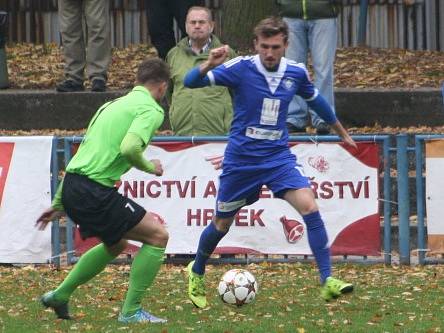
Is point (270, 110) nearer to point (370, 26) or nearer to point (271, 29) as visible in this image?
point (271, 29)

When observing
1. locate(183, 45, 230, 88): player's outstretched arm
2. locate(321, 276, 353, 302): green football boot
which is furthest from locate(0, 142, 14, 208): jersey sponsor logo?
locate(321, 276, 353, 302): green football boot

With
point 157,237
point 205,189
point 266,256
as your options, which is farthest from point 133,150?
point 266,256

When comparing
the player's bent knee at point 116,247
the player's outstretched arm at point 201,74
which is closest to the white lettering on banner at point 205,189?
the player's outstretched arm at point 201,74

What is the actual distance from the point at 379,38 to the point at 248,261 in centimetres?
961

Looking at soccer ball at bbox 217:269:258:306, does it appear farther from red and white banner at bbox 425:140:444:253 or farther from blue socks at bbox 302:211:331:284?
red and white banner at bbox 425:140:444:253

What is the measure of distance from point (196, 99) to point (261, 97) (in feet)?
9.60

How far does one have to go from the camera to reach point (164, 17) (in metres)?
15.9

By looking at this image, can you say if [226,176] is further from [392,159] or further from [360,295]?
[392,159]

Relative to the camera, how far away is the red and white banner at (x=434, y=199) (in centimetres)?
1291

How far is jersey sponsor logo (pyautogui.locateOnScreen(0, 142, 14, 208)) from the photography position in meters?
13.4

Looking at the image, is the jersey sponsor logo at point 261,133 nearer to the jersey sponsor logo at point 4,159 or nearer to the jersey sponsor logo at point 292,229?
the jersey sponsor logo at point 292,229

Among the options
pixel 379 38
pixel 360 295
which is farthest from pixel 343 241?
pixel 379 38

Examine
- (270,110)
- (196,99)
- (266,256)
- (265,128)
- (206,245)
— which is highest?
(196,99)

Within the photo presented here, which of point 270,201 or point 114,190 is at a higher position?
point 114,190
